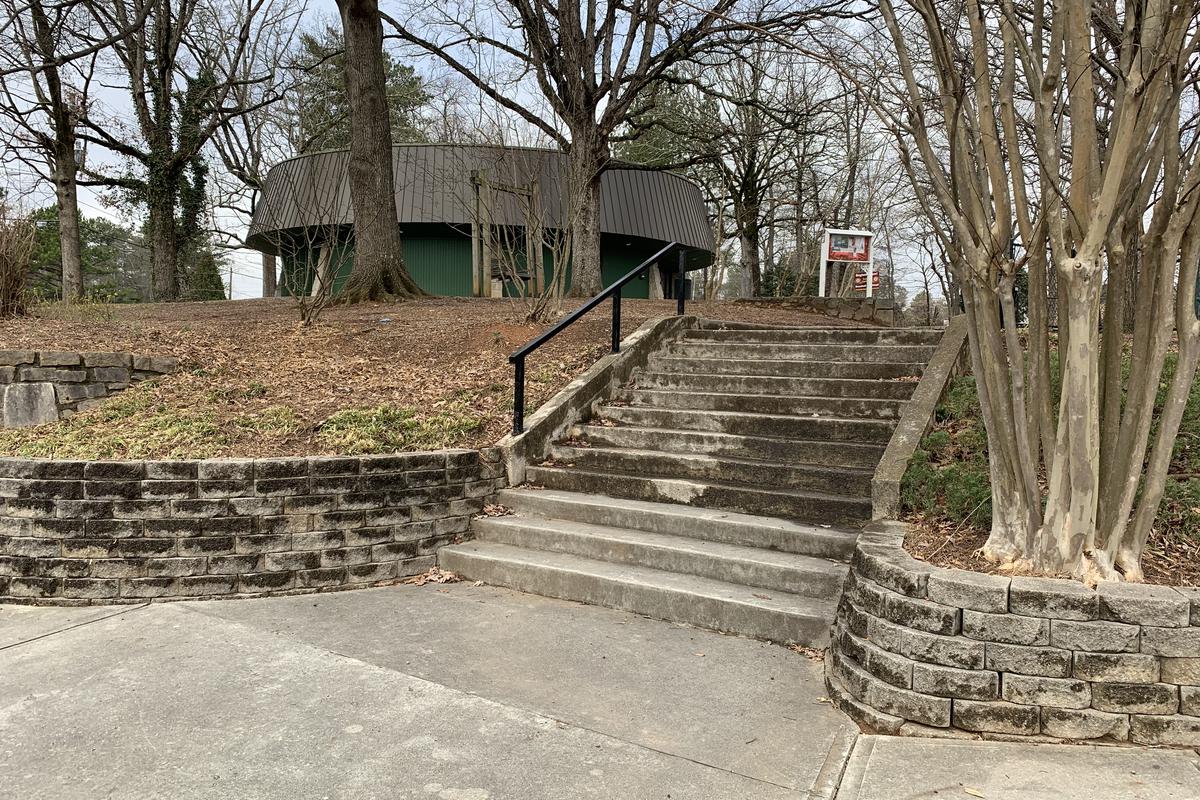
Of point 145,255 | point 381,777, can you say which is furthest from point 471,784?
point 145,255

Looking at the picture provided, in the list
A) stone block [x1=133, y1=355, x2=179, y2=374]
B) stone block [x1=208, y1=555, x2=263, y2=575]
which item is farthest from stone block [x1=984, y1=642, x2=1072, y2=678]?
stone block [x1=133, y1=355, x2=179, y2=374]

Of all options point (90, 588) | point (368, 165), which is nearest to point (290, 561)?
point (90, 588)

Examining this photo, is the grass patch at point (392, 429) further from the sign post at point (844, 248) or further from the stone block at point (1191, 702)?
the sign post at point (844, 248)

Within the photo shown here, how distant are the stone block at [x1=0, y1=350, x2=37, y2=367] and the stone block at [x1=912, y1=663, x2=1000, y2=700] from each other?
639cm

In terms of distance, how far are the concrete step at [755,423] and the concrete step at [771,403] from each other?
91 mm

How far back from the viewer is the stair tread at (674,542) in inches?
164

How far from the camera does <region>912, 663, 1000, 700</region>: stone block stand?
2.81m

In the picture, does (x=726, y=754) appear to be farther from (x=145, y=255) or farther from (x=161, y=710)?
(x=145, y=255)

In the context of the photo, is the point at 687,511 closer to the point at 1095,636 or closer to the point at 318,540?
the point at 318,540

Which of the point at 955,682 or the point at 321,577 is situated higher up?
the point at 955,682

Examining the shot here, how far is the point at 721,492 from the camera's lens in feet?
16.5

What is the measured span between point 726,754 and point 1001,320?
228cm

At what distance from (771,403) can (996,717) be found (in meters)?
3.40

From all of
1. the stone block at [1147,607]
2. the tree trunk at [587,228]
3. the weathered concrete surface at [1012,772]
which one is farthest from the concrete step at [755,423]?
the tree trunk at [587,228]
